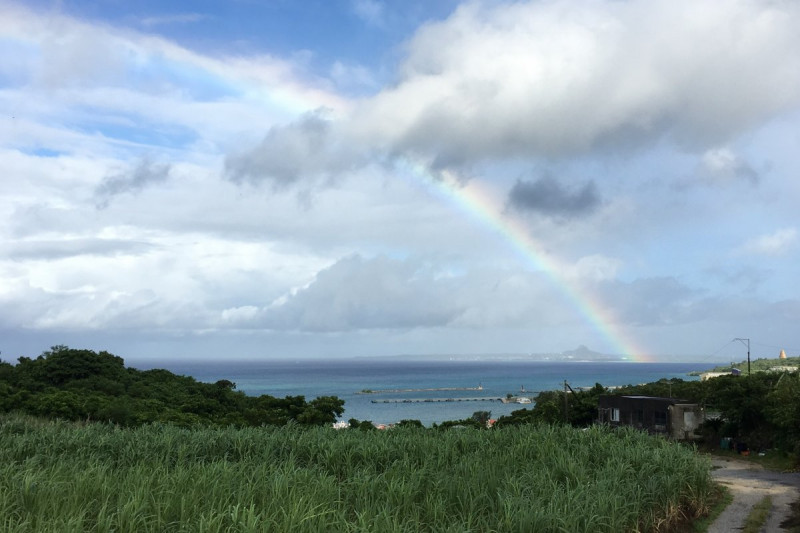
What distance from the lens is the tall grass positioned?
9.41m

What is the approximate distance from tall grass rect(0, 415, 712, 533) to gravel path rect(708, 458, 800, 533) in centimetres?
103

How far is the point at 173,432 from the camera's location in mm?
17828

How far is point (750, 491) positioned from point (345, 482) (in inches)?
599

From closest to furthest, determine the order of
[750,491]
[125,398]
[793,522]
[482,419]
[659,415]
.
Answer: [793,522] < [750,491] < [482,419] < [659,415] < [125,398]

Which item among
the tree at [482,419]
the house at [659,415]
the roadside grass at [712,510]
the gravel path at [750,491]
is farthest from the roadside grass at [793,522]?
the house at [659,415]

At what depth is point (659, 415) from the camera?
37500 mm

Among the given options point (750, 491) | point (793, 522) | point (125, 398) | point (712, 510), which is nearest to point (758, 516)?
point (793, 522)

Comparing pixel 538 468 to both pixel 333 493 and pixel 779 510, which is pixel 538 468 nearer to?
pixel 333 493

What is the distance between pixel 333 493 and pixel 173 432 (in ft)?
28.2

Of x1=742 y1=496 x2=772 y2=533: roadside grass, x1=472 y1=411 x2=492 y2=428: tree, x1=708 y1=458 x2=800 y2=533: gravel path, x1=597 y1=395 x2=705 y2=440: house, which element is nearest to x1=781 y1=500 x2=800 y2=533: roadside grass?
x1=708 y1=458 x2=800 y2=533: gravel path

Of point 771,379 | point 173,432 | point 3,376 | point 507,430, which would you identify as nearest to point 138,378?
point 3,376

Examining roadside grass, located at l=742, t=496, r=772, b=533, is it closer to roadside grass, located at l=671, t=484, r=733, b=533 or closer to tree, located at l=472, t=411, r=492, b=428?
roadside grass, located at l=671, t=484, r=733, b=533

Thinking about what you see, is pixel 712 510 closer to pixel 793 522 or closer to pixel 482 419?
pixel 793 522

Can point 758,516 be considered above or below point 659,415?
below
